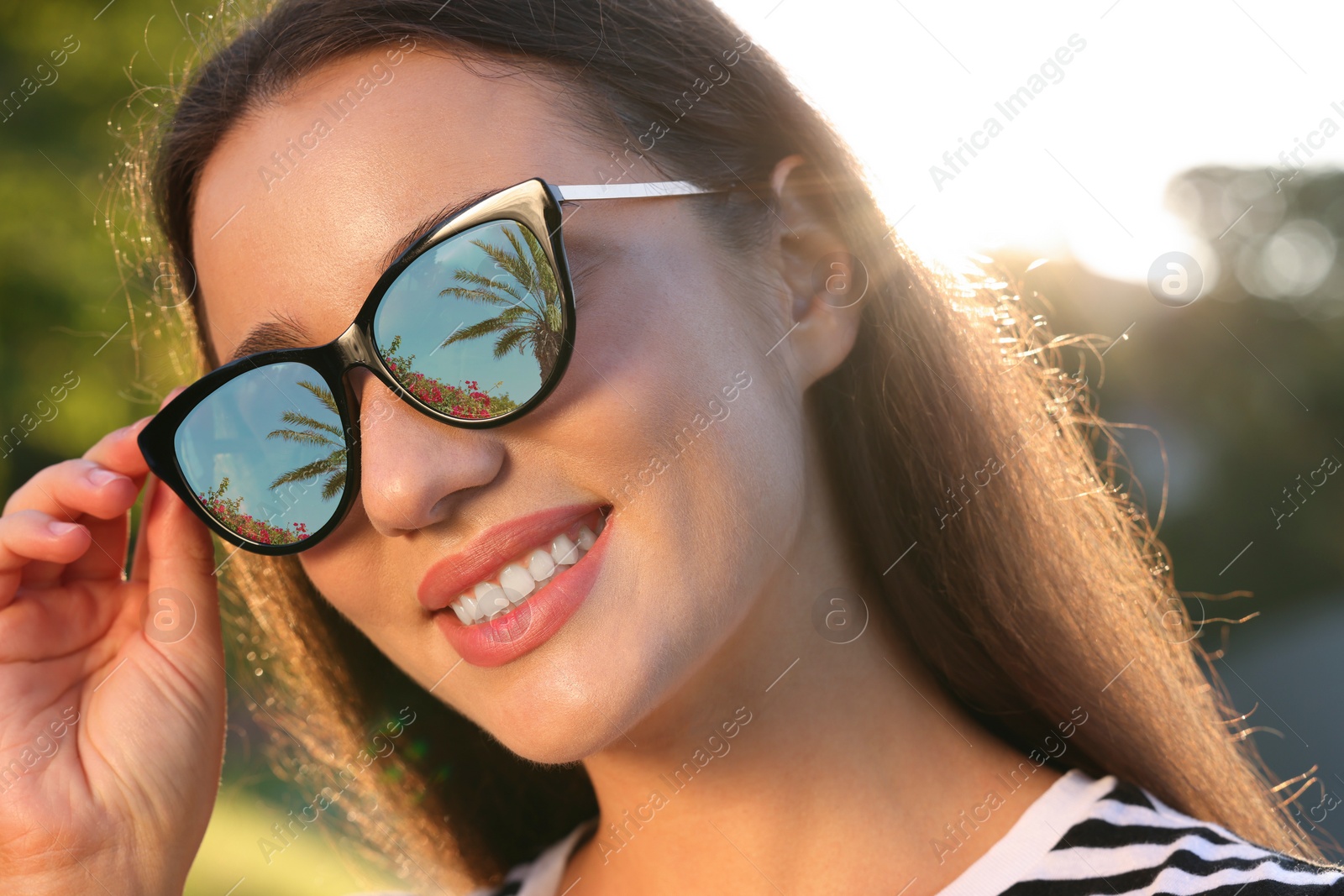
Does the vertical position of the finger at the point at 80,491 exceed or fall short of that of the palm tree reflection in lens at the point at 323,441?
it exceeds it

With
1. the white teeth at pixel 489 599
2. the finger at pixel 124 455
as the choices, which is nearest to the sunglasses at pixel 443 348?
the white teeth at pixel 489 599

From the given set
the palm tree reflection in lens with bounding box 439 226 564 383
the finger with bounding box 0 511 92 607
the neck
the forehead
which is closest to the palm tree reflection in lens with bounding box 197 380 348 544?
the forehead

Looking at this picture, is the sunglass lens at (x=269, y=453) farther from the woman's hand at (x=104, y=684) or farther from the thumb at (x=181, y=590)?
the thumb at (x=181, y=590)

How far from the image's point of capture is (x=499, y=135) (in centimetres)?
179

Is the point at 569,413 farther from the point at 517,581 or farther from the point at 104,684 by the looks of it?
the point at 104,684

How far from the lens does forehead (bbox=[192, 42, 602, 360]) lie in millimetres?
1740

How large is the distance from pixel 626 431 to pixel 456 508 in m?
0.36

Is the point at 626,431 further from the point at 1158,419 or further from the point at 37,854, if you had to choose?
the point at 1158,419

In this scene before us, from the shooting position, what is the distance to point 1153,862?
174 centimetres

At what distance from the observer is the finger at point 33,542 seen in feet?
7.47

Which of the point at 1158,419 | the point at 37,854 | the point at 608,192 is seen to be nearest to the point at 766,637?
the point at 608,192

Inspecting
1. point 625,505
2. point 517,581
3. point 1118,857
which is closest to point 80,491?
point 517,581

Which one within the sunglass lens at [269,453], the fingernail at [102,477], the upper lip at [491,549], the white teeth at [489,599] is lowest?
the white teeth at [489,599]

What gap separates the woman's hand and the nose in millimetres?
780
